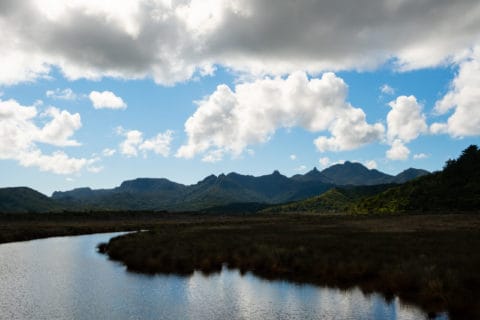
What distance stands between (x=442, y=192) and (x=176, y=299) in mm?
126327

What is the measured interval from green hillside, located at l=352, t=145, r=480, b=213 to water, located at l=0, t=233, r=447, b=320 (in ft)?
336

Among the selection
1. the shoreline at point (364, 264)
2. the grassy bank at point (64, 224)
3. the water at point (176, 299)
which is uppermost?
the grassy bank at point (64, 224)

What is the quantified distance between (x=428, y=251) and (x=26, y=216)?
12670 centimetres

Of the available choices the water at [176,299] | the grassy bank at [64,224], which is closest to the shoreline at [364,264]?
the water at [176,299]

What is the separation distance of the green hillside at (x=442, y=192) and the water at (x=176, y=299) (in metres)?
103

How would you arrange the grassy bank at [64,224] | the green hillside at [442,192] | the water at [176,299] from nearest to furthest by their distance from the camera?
the water at [176,299]
the grassy bank at [64,224]
the green hillside at [442,192]

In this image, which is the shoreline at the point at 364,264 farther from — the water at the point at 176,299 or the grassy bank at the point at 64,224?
the grassy bank at the point at 64,224

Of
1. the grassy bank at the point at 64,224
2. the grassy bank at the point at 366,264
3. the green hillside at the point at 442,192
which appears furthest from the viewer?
the green hillside at the point at 442,192

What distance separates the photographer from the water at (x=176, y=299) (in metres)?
18.4

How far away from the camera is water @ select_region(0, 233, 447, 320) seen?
1844 cm

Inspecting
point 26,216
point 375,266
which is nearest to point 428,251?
point 375,266

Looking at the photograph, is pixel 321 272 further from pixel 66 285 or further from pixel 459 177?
pixel 459 177

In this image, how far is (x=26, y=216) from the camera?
126688mm

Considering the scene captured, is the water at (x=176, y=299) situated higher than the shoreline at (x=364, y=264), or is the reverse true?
the shoreline at (x=364, y=264)
